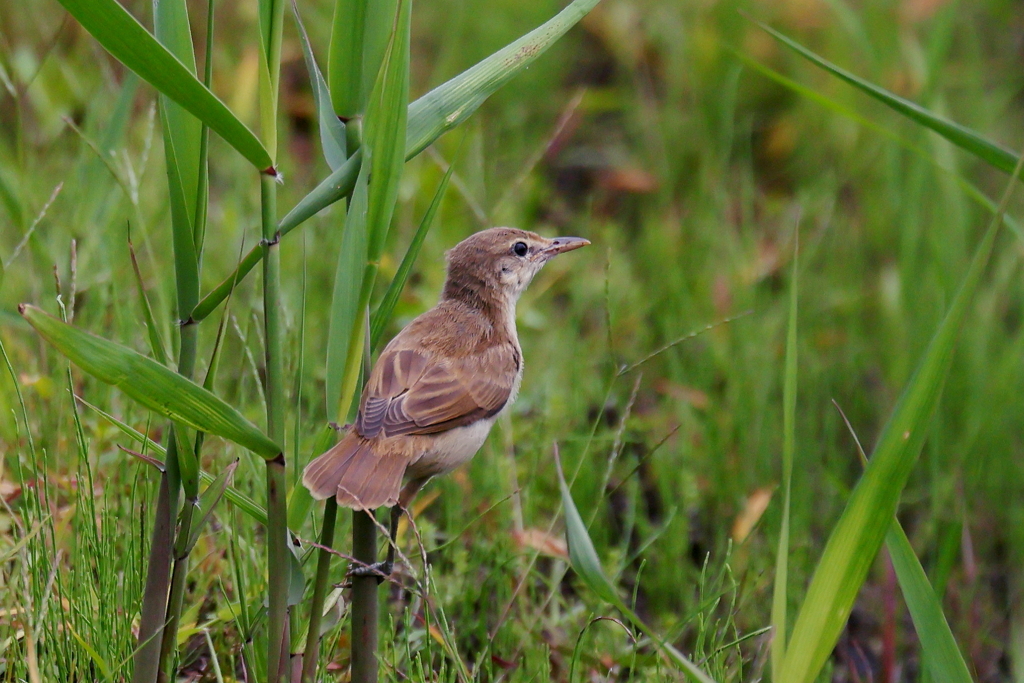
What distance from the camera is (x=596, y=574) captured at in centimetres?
177

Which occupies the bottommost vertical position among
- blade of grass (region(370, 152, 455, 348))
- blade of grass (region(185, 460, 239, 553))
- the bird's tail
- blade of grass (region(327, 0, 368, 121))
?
the bird's tail

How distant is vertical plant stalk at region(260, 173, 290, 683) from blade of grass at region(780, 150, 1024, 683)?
92cm

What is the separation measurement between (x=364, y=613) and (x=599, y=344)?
2.68 meters

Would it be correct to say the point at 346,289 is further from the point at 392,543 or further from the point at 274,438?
the point at 392,543

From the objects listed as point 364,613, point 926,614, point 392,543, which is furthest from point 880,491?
point 364,613

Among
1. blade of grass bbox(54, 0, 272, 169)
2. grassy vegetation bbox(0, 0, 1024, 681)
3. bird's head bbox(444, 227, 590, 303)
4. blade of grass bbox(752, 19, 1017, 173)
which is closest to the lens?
blade of grass bbox(54, 0, 272, 169)

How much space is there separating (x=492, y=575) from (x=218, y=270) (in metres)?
2.12

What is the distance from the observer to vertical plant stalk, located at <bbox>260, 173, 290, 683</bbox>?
1885 millimetres

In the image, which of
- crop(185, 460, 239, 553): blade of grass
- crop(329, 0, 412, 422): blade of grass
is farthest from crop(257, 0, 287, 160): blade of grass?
crop(185, 460, 239, 553): blade of grass

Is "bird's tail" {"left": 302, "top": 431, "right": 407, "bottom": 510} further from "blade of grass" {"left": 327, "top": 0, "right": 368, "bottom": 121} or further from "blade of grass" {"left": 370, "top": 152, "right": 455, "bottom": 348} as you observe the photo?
"blade of grass" {"left": 327, "top": 0, "right": 368, "bottom": 121}

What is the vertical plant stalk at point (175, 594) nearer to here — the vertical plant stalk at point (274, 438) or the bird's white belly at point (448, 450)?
the vertical plant stalk at point (274, 438)

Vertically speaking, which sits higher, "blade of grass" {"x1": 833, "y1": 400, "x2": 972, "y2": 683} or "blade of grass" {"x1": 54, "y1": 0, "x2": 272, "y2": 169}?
"blade of grass" {"x1": 54, "y1": 0, "x2": 272, "y2": 169}

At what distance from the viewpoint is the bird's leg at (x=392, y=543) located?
2.06m

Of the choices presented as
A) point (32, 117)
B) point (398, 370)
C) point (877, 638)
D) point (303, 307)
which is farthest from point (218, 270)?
point (877, 638)
